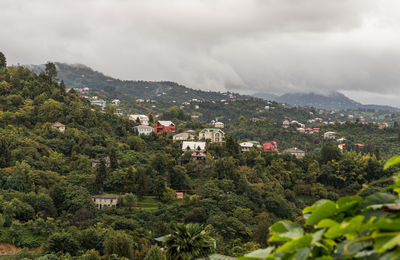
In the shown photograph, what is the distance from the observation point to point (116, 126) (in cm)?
3975

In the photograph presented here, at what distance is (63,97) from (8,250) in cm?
2608

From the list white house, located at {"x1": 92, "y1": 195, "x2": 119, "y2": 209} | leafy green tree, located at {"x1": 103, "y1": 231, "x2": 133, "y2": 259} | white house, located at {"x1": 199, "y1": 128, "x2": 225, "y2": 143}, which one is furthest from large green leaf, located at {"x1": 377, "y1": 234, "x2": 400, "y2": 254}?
white house, located at {"x1": 199, "y1": 128, "x2": 225, "y2": 143}

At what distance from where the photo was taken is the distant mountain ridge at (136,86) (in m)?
168

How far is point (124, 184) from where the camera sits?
27.8 meters

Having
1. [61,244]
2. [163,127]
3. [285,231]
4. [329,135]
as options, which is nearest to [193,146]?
[163,127]

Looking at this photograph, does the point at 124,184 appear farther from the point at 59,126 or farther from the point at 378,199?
the point at 378,199

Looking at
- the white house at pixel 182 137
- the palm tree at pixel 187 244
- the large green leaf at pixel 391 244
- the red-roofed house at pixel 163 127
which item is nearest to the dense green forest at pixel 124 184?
the palm tree at pixel 187 244

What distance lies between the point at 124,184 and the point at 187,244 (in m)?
18.3

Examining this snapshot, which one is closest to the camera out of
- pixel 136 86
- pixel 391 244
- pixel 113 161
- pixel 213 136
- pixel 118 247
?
pixel 391 244

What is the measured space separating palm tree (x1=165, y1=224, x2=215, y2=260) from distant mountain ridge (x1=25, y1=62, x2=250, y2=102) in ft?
496

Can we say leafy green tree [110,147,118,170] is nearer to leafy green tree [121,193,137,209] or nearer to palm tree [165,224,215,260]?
leafy green tree [121,193,137,209]

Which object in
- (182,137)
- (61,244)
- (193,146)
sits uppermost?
(182,137)

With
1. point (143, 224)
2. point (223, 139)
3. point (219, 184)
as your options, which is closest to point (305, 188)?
point (219, 184)

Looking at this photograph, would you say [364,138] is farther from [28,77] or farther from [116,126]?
[28,77]
